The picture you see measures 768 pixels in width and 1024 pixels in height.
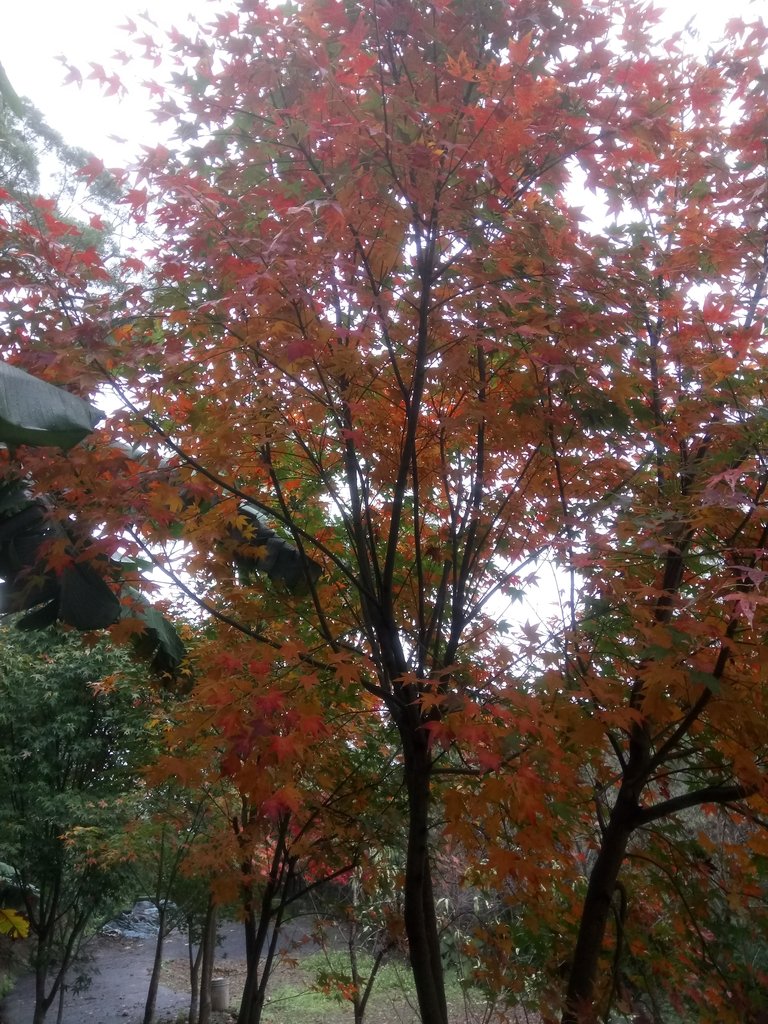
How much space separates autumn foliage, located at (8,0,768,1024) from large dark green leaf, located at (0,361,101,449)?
0.91ft

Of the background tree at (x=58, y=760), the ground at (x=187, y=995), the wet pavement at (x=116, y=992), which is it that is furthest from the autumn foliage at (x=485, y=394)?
the wet pavement at (x=116, y=992)

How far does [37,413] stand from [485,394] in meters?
1.81

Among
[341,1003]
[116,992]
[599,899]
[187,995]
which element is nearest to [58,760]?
[341,1003]

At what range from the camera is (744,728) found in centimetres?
284

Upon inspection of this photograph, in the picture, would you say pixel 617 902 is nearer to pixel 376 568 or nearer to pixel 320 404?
pixel 376 568

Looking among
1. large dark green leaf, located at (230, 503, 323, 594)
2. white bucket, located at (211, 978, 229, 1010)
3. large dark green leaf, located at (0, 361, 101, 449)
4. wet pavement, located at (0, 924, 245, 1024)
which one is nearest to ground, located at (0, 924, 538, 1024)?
wet pavement, located at (0, 924, 245, 1024)

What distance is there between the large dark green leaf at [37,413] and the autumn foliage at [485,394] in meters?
0.28

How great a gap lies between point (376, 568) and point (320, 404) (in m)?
0.71

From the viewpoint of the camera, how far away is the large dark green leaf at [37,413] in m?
2.47

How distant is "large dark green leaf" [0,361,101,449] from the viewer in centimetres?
247

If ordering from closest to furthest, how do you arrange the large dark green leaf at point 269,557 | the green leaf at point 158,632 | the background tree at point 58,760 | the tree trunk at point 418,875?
the tree trunk at point 418,875 → the large dark green leaf at point 269,557 → the green leaf at point 158,632 → the background tree at point 58,760

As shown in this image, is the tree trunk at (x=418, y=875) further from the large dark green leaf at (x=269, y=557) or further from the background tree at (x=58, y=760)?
the background tree at (x=58, y=760)

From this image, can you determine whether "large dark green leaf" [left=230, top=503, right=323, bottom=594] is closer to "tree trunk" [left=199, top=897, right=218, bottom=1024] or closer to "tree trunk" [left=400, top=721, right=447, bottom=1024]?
"tree trunk" [left=400, top=721, right=447, bottom=1024]

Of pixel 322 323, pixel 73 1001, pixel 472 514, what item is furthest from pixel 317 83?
pixel 73 1001
